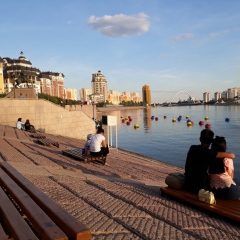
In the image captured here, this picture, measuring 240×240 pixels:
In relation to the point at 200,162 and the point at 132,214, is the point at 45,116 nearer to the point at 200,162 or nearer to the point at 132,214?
the point at 200,162

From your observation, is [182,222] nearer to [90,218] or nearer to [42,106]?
[90,218]

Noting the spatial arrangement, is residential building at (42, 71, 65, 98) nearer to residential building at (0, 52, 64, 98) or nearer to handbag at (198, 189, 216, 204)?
residential building at (0, 52, 64, 98)

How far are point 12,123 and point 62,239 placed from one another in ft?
65.6

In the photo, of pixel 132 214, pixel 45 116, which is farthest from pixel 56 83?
pixel 132 214

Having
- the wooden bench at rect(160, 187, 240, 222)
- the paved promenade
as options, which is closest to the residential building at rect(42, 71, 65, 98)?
the paved promenade

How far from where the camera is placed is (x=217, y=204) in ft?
14.7

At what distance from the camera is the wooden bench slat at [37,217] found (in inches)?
88.7

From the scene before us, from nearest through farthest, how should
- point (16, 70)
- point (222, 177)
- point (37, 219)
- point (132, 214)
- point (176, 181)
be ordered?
1. point (37, 219)
2. point (132, 214)
3. point (222, 177)
4. point (176, 181)
5. point (16, 70)

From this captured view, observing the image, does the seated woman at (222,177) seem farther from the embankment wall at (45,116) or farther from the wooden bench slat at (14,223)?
the embankment wall at (45,116)

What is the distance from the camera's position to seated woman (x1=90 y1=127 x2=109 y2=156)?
9.24 metres

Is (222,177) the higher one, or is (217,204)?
(222,177)

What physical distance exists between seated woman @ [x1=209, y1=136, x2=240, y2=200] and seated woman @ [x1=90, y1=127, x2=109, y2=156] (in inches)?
193

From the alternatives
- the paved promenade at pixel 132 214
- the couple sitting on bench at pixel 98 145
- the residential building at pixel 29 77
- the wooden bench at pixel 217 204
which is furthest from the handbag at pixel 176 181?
the residential building at pixel 29 77

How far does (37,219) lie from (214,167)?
3254 mm
